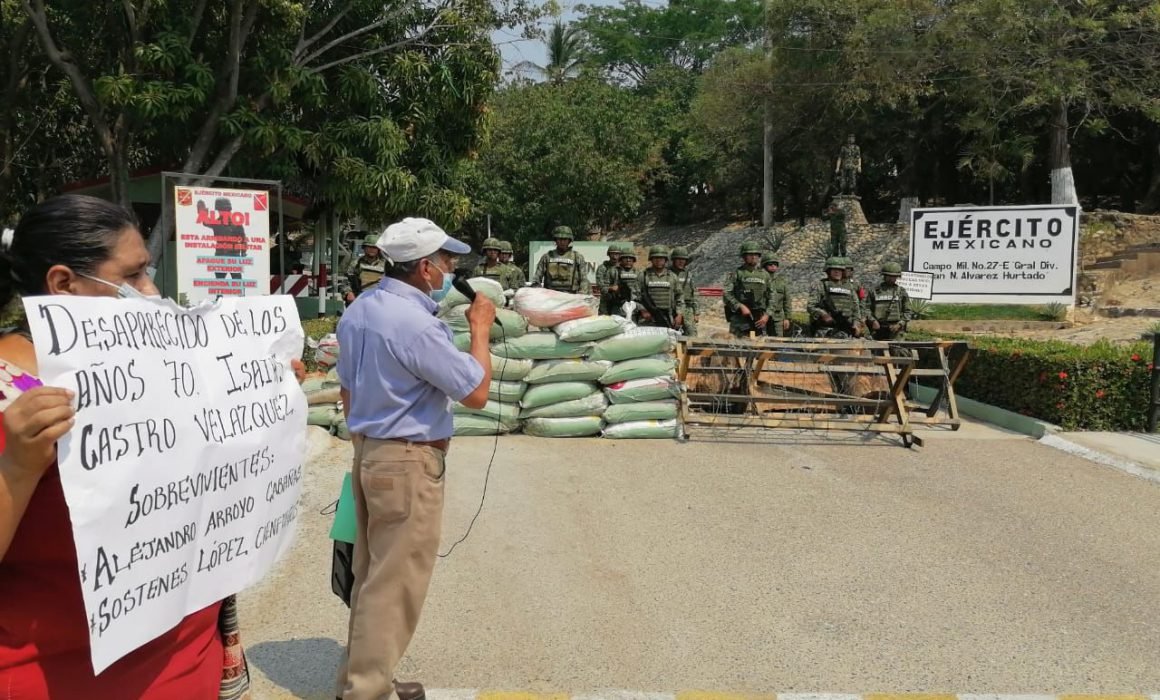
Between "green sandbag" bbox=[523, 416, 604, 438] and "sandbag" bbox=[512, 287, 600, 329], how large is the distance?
0.85 metres

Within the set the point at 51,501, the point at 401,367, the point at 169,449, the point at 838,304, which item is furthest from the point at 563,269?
the point at 51,501

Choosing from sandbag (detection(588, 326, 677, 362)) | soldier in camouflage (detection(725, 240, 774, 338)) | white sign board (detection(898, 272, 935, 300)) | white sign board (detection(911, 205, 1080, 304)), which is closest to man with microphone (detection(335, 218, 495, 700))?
sandbag (detection(588, 326, 677, 362))

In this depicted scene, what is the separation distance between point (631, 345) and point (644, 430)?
78cm

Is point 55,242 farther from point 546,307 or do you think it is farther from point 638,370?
point 638,370

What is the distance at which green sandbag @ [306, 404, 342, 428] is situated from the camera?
8055 mm

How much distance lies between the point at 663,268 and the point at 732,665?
7.61 m

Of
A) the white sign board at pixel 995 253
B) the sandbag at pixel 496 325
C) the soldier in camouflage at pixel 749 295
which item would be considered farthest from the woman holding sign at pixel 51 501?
the white sign board at pixel 995 253

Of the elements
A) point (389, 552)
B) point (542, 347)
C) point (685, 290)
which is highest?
point (685, 290)

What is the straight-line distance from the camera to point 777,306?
1094cm

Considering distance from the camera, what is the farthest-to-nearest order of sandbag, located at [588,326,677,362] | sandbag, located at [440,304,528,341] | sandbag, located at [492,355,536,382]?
sandbag, located at [588,326,677,362] → sandbag, located at [492,355,536,382] → sandbag, located at [440,304,528,341]

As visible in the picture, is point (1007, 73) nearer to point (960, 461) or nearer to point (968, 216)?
point (968, 216)

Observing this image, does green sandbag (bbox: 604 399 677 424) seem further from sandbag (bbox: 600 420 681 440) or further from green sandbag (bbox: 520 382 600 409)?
green sandbag (bbox: 520 382 600 409)

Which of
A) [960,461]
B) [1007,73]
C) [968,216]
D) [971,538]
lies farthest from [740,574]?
[1007,73]

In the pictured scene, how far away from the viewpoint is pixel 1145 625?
13.8ft
